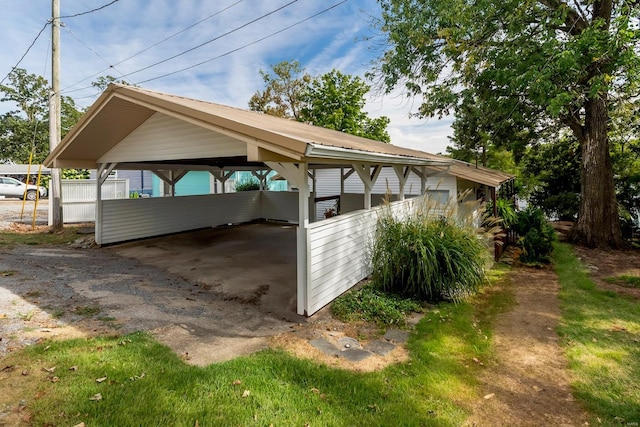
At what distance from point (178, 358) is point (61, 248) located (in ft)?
22.8

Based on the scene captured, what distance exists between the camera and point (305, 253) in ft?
14.2

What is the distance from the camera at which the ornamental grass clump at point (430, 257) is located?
203 inches

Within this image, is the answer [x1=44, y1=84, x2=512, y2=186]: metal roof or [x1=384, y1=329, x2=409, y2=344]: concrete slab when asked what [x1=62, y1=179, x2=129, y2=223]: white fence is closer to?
[x1=44, y1=84, x2=512, y2=186]: metal roof

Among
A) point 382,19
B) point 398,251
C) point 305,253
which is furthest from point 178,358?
point 382,19

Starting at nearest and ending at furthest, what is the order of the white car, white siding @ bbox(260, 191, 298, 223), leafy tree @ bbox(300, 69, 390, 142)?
white siding @ bbox(260, 191, 298, 223)
the white car
leafy tree @ bbox(300, 69, 390, 142)

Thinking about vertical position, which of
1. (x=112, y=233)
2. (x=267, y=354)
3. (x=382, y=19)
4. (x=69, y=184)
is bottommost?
(x=267, y=354)

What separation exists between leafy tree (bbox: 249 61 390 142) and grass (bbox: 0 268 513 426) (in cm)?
1927

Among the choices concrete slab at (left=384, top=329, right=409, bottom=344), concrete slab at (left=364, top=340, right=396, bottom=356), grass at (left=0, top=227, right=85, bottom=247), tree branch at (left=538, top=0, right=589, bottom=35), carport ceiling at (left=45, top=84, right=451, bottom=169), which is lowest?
concrete slab at (left=364, top=340, right=396, bottom=356)

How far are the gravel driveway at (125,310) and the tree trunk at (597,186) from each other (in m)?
10.0

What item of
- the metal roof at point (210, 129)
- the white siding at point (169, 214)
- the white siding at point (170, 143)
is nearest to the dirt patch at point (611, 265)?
the metal roof at point (210, 129)

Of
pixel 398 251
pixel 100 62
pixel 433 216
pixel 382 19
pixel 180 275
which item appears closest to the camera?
pixel 398 251

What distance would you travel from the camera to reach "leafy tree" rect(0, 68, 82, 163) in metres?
31.8

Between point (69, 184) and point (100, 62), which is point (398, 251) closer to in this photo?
point (69, 184)

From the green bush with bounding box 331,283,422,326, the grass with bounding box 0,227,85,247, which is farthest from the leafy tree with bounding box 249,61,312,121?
the green bush with bounding box 331,283,422,326
